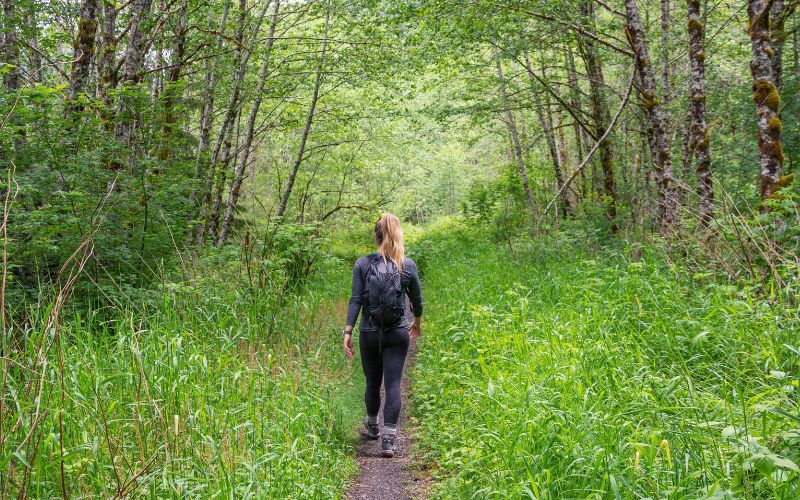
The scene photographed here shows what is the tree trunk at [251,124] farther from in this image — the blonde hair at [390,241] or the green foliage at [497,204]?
the green foliage at [497,204]

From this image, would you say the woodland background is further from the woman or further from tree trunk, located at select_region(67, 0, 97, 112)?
the woman

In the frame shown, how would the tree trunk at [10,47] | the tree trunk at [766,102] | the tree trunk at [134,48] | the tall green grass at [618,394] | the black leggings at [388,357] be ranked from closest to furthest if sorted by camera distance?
1. the tall green grass at [618,394]
2. the black leggings at [388,357]
3. the tree trunk at [766,102]
4. the tree trunk at [10,47]
5. the tree trunk at [134,48]

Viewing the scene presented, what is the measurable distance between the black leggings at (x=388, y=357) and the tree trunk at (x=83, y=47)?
520cm

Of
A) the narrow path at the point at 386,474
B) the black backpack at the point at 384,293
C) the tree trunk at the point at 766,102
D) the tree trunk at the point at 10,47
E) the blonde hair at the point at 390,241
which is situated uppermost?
the tree trunk at the point at 10,47

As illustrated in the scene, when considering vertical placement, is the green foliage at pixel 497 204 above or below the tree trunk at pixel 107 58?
below

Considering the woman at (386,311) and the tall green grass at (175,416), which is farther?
the woman at (386,311)

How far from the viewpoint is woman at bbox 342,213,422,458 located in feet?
15.9

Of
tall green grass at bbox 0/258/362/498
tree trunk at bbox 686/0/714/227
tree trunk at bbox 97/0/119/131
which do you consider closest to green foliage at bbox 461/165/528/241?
tree trunk at bbox 686/0/714/227

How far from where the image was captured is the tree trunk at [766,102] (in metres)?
6.11

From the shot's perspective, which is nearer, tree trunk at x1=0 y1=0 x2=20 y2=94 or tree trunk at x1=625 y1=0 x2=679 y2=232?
tree trunk at x1=0 y1=0 x2=20 y2=94

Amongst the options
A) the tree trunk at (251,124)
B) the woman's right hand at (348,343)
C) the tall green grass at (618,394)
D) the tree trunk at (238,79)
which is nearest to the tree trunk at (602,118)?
the tall green grass at (618,394)

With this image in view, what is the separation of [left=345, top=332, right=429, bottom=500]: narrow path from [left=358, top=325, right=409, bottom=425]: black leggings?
1.10ft

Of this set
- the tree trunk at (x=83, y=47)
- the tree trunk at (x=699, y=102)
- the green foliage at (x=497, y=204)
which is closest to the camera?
the tree trunk at (x=83, y=47)

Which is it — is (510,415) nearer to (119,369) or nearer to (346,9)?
(119,369)
